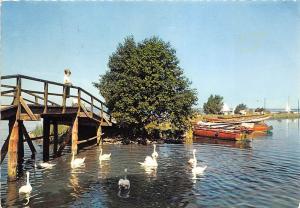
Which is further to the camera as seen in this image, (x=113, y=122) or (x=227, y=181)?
(x=113, y=122)

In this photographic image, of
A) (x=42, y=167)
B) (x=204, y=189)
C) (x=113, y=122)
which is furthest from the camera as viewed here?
(x=113, y=122)

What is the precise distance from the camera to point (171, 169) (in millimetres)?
22375

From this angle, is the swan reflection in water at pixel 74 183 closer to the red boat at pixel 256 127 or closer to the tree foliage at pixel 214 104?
the red boat at pixel 256 127

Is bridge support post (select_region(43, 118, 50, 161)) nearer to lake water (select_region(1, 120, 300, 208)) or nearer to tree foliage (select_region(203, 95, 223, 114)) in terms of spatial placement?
lake water (select_region(1, 120, 300, 208))

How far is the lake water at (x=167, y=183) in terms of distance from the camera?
49.8 ft

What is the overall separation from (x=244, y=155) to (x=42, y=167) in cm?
1599

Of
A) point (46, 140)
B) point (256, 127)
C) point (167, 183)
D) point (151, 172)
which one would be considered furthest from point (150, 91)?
point (256, 127)

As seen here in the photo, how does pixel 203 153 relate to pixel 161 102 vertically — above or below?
below

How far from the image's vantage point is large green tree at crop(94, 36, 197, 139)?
33.2 m

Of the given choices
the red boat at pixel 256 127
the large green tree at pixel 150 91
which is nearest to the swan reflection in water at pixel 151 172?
the large green tree at pixel 150 91

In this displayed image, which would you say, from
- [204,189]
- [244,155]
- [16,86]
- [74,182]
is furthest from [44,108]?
[244,155]

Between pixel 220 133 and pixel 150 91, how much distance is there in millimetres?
14464

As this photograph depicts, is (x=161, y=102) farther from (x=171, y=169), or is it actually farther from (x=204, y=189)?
(x=204, y=189)

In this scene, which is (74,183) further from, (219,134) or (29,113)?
(219,134)
